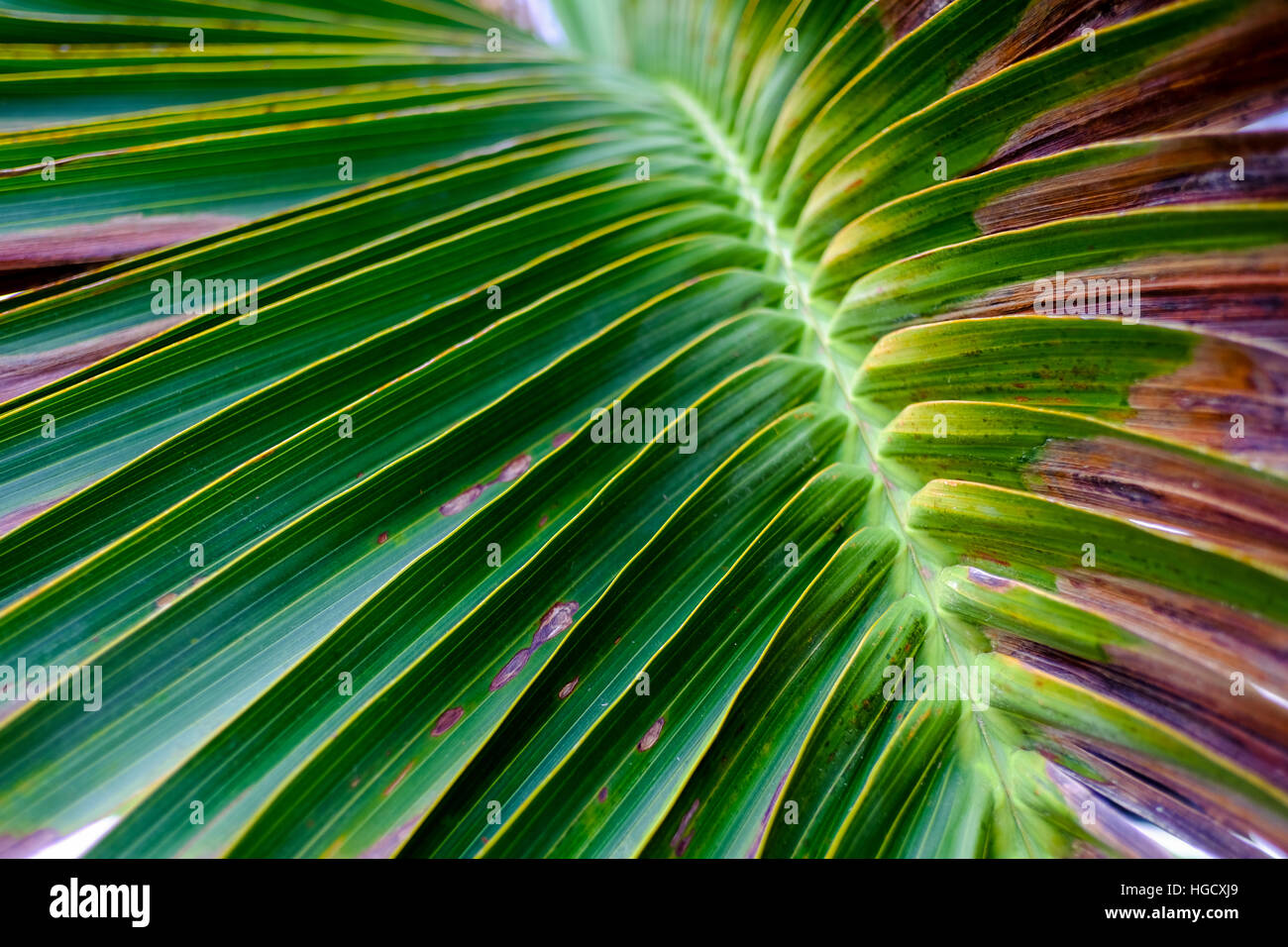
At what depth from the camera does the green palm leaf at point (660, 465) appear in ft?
2.08

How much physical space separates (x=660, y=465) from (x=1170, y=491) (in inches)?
20.4

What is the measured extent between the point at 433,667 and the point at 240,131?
765mm

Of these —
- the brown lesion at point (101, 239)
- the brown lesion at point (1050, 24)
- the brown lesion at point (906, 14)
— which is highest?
the brown lesion at point (906, 14)

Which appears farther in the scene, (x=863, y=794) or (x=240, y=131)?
(x=240, y=131)

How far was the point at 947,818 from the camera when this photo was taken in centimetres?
71

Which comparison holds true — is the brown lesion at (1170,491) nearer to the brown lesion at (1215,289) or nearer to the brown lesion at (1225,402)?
the brown lesion at (1225,402)

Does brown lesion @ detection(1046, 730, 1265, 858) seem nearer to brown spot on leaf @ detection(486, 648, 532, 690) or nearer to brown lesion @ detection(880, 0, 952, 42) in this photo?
brown spot on leaf @ detection(486, 648, 532, 690)

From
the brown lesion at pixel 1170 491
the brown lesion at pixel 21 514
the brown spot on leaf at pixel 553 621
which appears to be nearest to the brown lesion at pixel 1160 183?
the brown lesion at pixel 1170 491

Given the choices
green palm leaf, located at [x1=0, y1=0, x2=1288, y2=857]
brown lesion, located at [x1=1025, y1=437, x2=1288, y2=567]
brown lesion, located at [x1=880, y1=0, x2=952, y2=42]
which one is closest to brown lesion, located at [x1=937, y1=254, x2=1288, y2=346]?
green palm leaf, located at [x1=0, y1=0, x2=1288, y2=857]

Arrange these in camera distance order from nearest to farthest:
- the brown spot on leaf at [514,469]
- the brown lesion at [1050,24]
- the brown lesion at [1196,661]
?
the brown lesion at [1196,661], the brown lesion at [1050,24], the brown spot on leaf at [514,469]

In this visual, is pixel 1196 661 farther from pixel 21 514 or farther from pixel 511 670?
pixel 21 514

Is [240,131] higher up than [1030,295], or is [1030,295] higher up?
[240,131]
